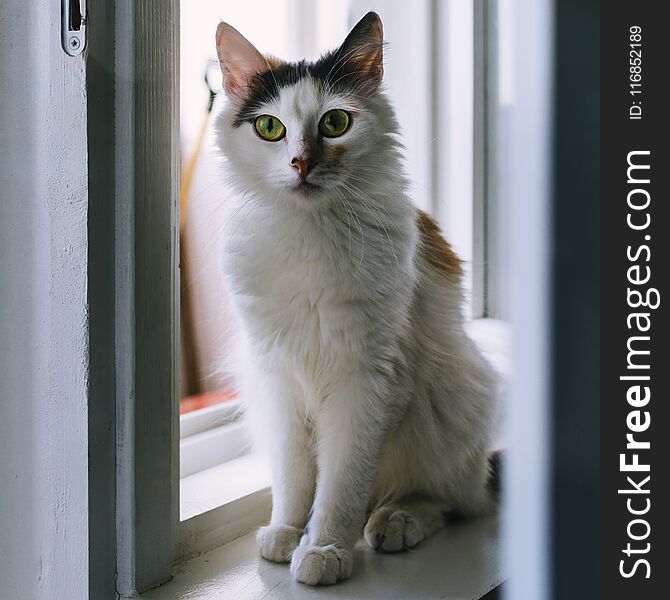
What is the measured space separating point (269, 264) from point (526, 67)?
45 cm

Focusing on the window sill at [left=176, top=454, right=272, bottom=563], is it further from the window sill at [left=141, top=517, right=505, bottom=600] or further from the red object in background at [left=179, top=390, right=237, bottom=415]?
the red object in background at [left=179, top=390, right=237, bottom=415]

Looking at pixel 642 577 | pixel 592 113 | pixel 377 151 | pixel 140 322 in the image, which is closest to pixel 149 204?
pixel 140 322

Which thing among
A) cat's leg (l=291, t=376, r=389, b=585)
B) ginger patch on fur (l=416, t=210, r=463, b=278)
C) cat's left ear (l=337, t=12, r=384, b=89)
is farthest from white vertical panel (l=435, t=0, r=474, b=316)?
cat's leg (l=291, t=376, r=389, b=585)

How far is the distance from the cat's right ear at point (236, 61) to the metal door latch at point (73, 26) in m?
0.16

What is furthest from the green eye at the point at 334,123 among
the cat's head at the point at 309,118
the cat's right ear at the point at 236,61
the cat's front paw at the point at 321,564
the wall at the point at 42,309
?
the cat's front paw at the point at 321,564

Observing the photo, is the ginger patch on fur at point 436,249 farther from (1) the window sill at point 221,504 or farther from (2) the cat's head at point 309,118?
(1) the window sill at point 221,504

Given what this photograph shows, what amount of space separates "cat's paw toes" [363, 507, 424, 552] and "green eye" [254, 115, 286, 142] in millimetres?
510

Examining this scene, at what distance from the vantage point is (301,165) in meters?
0.91

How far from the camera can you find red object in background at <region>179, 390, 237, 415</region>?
1.37m

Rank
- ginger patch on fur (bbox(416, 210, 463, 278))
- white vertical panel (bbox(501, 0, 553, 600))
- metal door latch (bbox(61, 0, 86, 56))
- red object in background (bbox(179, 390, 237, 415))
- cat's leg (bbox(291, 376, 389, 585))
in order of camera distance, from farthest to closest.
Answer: red object in background (bbox(179, 390, 237, 415)) → ginger patch on fur (bbox(416, 210, 463, 278)) → cat's leg (bbox(291, 376, 389, 585)) → metal door latch (bbox(61, 0, 86, 56)) → white vertical panel (bbox(501, 0, 553, 600))

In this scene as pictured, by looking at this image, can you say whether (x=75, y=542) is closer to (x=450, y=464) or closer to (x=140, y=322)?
(x=140, y=322)

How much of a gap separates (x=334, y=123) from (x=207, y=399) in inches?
25.6

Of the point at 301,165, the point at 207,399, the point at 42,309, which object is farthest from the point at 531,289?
the point at 207,399

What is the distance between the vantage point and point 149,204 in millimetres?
931
